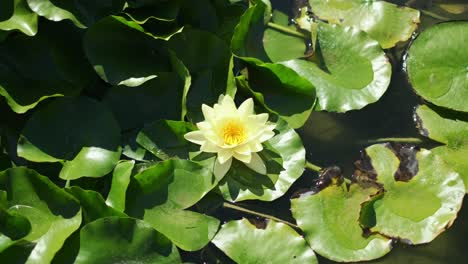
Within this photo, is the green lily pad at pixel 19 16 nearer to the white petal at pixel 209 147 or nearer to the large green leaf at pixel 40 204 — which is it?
the large green leaf at pixel 40 204

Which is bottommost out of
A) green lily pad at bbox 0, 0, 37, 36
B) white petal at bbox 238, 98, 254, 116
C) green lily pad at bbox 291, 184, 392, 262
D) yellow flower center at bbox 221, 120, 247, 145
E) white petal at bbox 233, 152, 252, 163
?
green lily pad at bbox 291, 184, 392, 262

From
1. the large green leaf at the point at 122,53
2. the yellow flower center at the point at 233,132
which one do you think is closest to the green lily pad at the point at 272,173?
the yellow flower center at the point at 233,132

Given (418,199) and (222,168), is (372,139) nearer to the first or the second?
(418,199)

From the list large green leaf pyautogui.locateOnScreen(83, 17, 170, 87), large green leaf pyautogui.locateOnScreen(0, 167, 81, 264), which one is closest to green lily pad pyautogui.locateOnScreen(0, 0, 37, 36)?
large green leaf pyautogui.locateOnScreen(83, 17, 170, 87)

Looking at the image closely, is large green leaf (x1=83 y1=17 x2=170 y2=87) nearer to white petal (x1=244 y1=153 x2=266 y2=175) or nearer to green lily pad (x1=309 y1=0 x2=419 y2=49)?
white petal (x1=244 y1=153 x2=266 y2=175)

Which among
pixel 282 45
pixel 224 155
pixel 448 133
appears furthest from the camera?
pixel 282 45

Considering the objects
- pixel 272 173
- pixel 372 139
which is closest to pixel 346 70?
pixel 372 139

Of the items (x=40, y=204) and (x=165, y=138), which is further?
(x=165, y=138)

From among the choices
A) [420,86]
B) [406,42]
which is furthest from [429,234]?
[406,42]
